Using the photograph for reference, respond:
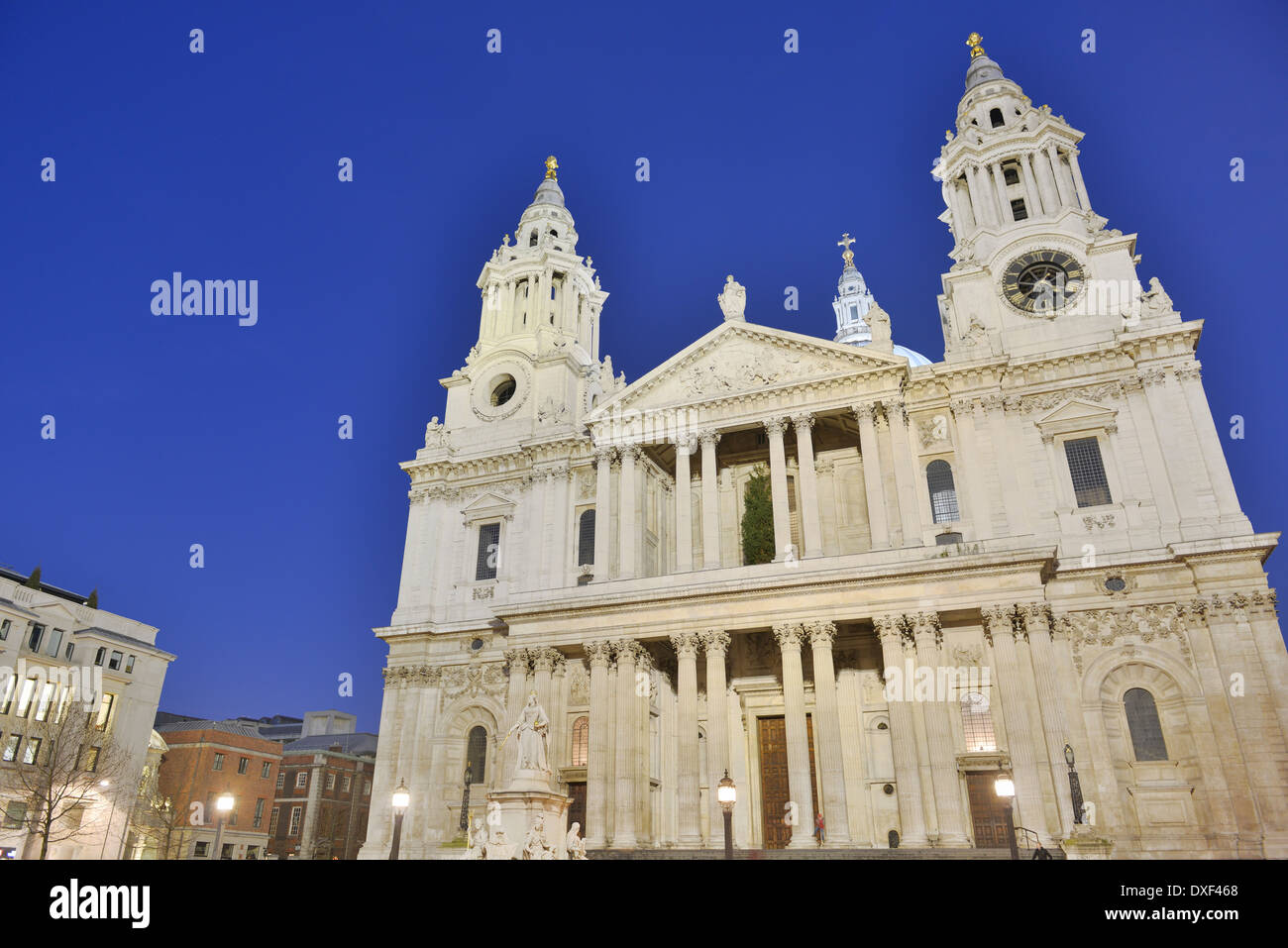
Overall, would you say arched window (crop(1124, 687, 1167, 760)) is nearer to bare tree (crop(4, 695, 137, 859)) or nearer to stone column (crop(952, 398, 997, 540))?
stone column (crop(952, 398, 997, 540))

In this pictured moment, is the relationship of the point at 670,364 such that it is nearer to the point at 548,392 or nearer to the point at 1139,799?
the point at 548,392

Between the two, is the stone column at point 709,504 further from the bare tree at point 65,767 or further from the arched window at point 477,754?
the bare tree at point 65,767

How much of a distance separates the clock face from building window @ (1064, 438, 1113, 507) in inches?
269

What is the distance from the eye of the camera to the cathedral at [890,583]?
3020cm

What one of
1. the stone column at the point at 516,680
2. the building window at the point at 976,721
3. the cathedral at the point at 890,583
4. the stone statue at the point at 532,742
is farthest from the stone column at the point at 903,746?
the stone column at the point at 516,680

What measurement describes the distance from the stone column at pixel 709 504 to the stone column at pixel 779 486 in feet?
8.22

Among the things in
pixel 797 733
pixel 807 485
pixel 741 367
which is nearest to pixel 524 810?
pixel 797 733

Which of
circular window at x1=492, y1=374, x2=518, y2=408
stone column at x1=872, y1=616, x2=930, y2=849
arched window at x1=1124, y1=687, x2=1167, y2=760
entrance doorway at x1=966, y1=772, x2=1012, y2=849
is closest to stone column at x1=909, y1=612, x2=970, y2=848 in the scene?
stone column at x1=872, y1=616, x2=930, y2=849

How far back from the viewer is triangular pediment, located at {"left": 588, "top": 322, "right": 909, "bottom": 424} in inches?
1507

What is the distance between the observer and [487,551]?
45.0m

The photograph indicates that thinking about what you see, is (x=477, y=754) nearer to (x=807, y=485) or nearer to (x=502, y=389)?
(x=807, y=485)

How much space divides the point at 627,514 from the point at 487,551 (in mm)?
9367
